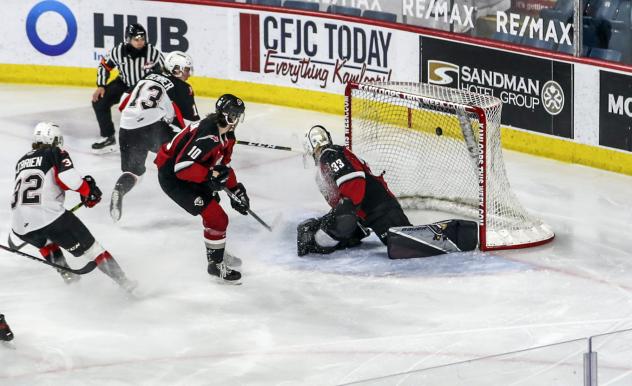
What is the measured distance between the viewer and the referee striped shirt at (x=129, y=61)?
31.7 feet

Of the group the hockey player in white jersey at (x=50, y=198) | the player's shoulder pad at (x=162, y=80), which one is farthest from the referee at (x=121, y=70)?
the hockey player in white jersey at (x=50, y=198)

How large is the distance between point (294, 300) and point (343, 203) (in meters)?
0.67

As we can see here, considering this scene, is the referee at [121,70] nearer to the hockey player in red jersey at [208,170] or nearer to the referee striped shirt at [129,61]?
the referee striped shirt at [129,61]

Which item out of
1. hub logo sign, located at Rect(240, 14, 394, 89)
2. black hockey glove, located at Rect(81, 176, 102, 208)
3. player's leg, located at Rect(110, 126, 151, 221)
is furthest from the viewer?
hub logo sign, located at Rect(240, 14, 394, 89)

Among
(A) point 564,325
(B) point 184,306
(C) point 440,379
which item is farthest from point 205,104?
(C) point 440,379

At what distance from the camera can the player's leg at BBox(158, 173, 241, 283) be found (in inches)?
279

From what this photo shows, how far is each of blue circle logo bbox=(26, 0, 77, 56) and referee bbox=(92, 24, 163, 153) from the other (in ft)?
6.18

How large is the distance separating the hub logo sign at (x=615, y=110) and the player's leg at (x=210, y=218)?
3.05 meters

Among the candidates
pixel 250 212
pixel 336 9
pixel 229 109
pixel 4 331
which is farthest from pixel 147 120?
pixel 336 9

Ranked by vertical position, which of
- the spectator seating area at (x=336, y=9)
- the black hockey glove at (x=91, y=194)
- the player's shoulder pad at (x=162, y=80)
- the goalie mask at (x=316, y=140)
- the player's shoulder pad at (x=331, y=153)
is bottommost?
the black hockey glove at (x=91, y=194)

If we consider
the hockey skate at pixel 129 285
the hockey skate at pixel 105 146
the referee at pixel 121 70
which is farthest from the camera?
the hockey skate at pixel 105 146

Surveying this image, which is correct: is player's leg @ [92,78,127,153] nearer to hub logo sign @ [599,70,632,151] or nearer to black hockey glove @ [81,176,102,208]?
black hockey glove @ [81,176,102,208]

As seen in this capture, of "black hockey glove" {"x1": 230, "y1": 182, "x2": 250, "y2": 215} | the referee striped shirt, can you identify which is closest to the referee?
the referee striped shirt

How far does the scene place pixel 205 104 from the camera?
11.1m
